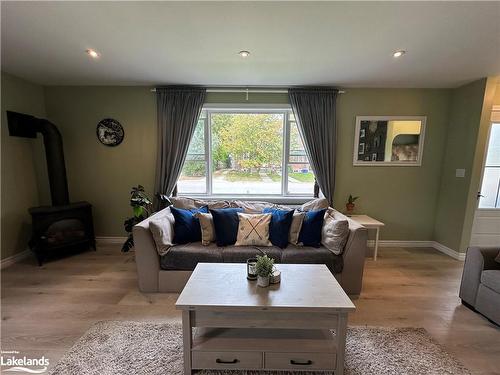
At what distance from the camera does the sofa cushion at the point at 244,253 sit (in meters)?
2.36

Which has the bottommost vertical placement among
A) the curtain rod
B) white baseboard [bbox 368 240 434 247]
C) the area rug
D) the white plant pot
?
the area rug

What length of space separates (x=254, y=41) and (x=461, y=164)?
132 inches

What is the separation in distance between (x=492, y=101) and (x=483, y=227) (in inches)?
68.1

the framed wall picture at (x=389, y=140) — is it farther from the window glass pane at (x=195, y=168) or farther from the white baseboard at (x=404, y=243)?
the window glass pane at (x=195, y=168)

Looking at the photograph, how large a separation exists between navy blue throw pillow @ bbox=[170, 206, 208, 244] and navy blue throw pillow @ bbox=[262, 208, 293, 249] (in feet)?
2.83

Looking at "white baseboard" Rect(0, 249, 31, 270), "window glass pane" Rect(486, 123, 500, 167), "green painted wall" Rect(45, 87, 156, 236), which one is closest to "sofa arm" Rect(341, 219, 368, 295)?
"window glass pane" Rect(486, 123, 500, 167)

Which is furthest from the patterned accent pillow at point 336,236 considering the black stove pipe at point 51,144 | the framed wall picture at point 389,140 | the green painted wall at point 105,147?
the black stove pipe at point 51,144

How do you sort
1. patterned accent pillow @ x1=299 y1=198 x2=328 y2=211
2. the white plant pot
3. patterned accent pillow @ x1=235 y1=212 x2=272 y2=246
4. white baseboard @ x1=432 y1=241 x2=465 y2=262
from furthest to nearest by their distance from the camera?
white baseboard @ x1=432 y1=241 x2=465 y2=262 → patterned accent pillow @ x1=299 y1=198 x2=328 y2=211 → patterned accent pillow @ x1=235 y1=212 x2=272 y2=246 → the white plant pot

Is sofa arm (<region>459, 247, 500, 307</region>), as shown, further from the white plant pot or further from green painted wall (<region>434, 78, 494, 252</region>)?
the white plant pot

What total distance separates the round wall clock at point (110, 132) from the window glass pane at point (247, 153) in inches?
55.9

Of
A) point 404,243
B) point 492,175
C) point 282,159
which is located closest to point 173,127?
point 282,159

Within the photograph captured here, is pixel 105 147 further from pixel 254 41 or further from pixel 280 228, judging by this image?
pixel 280 228

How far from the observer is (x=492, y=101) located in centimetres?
297

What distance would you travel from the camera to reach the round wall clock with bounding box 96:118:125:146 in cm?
343
